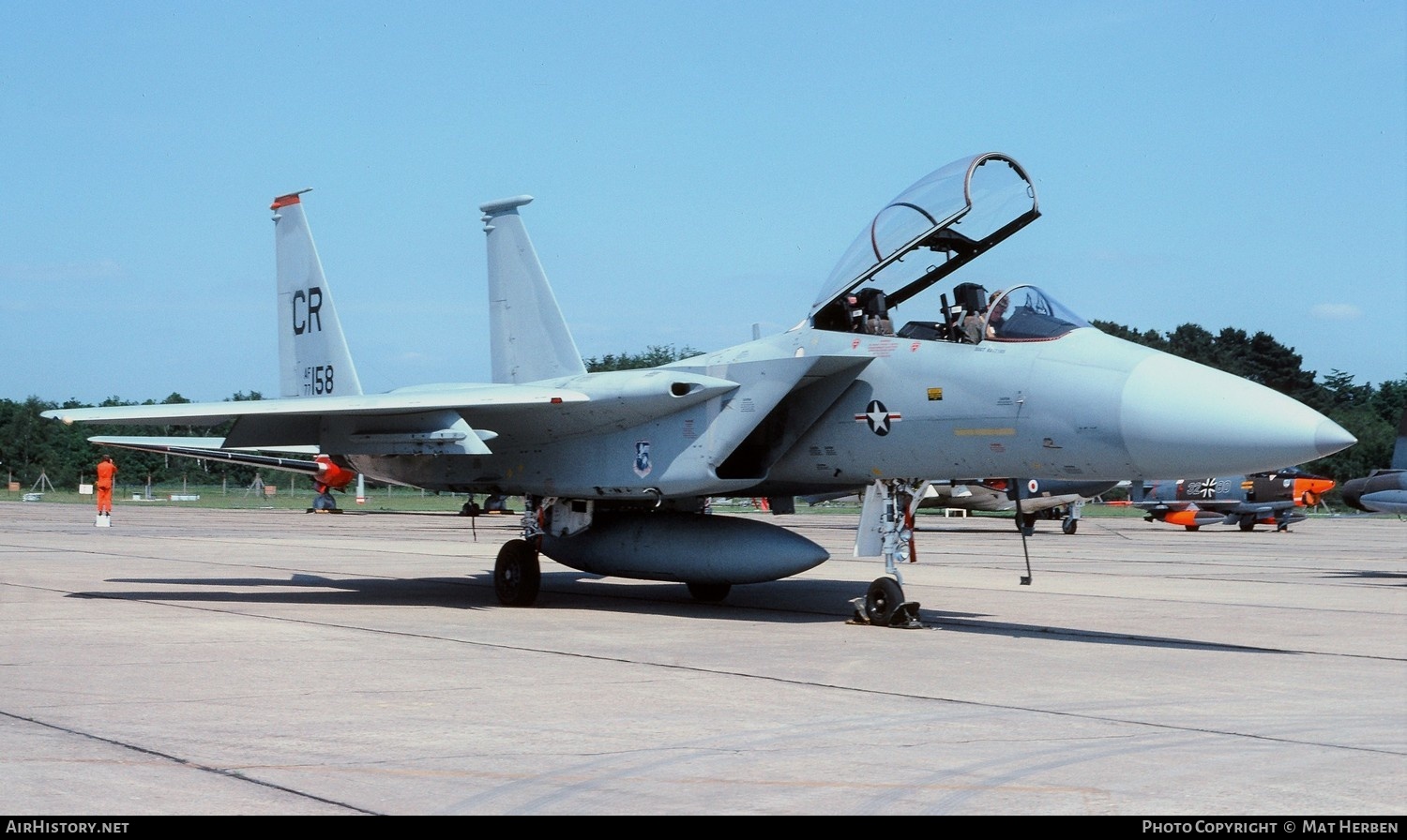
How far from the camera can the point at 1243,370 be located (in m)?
71.9

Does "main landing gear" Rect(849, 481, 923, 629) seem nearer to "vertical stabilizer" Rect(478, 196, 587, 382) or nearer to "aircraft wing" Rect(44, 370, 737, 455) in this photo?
"aircraft wing" Rect(44, 370, 737, 455)

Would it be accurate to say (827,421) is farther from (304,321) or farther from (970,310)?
(304,321)

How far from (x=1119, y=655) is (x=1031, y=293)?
266 centimetres

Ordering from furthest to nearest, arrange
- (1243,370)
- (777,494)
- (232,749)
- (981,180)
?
(1243,370) → (777,494) → (981,180) → (232,749)

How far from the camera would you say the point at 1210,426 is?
8.67 meters

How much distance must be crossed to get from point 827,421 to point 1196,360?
5499 centimetres

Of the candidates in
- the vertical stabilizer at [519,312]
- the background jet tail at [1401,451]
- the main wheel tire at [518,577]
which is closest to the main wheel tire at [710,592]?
the main wheel tire at [518,577]

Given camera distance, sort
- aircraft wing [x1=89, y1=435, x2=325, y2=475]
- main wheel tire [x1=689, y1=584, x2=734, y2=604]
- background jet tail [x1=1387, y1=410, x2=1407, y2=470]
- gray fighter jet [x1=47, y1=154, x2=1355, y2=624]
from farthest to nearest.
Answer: aircraft wing [x1=89, y1=435, x2=325, y2=475], background jet tail [x1=1387, y1=410, x2=1407, y2=470], main wheel tire [x1=689, y1=584, x2=734, y2=604], gray fighter jet [x1=47, y1=154, x2=1355, y2=624]

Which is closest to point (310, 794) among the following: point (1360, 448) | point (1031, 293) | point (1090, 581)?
point (1031, 293)

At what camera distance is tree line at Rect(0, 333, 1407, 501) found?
62.0 meters

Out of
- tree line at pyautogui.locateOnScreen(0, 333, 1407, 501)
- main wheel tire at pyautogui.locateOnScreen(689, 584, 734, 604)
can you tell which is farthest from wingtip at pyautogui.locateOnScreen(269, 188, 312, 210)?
tree line at pyautogui.locateOnScreen(0, 333, 1407, 501)

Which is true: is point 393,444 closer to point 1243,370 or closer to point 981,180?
point 981,180

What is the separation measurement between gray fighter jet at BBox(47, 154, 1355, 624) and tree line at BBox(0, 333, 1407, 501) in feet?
155

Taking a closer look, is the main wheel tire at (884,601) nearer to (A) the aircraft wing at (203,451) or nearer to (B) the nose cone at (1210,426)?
(B) the nose cone at (1210,426)
